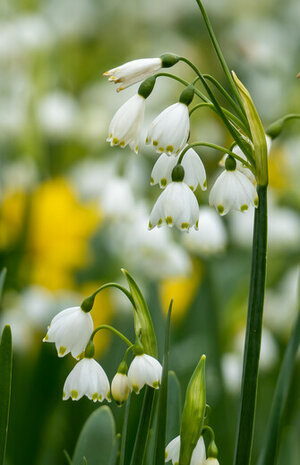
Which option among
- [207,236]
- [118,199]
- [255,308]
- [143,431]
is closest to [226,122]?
[255,308]

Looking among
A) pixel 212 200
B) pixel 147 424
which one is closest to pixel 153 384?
pixel 147 424

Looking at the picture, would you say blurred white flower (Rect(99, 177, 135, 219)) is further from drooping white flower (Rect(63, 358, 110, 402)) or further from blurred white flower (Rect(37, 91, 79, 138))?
drooping white flower (Rect(63, 358, 110, 402))

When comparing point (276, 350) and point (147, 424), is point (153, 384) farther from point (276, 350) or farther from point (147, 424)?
point (276, 350)

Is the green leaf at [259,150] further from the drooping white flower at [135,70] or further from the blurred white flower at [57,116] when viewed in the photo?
the blurred white flower at [57,116]

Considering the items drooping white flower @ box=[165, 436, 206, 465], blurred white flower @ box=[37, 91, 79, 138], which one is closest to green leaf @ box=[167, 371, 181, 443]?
drooping white flower @ box=[165, 436, 206, 465]

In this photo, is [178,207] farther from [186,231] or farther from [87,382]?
[87,382]

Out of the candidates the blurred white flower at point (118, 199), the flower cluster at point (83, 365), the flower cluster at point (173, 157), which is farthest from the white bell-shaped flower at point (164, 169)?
the blurred white flower at point (118, 199)
